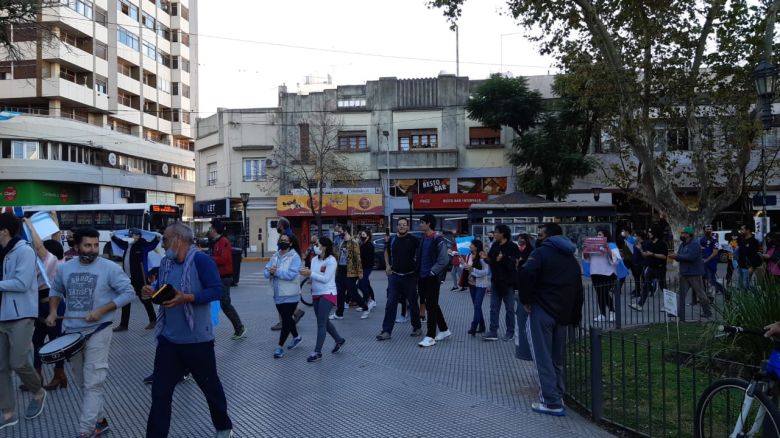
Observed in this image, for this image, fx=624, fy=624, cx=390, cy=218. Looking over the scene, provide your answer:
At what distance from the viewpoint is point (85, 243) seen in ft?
17.7

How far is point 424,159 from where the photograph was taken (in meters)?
37.1

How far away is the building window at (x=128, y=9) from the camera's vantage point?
158ft

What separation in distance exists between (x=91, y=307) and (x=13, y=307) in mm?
748

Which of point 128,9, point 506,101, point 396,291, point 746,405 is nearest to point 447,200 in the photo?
point 506,101

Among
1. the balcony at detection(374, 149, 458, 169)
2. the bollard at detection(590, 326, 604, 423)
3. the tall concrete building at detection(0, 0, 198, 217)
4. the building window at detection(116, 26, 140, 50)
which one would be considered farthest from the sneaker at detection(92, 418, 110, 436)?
the building window at detection(116, 26, 140, 50)

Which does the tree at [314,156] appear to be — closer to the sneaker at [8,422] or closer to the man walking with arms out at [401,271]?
the man walking with arms out at [401,271]

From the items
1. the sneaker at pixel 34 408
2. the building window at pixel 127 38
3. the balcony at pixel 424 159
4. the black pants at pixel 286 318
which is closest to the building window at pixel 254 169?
→ the balcony at pixel 424 159

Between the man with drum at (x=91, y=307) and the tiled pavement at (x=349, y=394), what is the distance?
57 cm

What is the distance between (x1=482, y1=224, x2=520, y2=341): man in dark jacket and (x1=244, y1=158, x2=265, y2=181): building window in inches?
1237

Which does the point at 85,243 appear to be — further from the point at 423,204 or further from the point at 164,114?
the point at 164,114

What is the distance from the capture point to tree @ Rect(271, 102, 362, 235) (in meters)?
35.4

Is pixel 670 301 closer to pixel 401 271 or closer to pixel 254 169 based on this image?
pixel 401 271

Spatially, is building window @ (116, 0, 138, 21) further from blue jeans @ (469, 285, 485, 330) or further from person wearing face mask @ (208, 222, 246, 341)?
blue jeans @ (469, 285, 485, 330)

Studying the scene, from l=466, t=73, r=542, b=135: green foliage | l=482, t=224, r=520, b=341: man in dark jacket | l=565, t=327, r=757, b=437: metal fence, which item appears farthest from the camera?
l=466, t=73, r=542, b=135: green foliage
